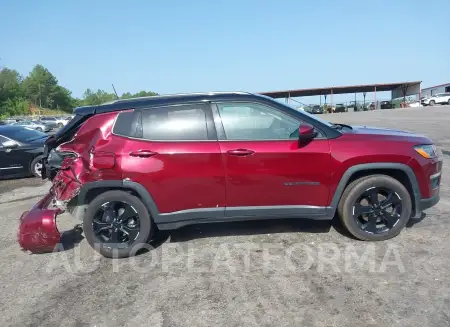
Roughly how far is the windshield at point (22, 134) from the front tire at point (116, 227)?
6.79 metres

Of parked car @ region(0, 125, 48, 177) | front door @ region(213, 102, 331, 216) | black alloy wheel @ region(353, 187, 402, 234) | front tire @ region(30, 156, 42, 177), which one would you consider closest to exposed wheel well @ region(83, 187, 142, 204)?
front door @ region(213, 102, 331, 216)

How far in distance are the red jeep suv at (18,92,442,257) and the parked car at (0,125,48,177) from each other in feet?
19.8

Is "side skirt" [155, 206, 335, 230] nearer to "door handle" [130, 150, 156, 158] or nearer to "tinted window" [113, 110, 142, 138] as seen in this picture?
"door handle" [130, 150, 156, 158]

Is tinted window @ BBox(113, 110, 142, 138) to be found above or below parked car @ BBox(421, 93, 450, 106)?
below

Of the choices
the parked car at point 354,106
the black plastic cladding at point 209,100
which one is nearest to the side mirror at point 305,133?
the black plastic cladding at point 209,100

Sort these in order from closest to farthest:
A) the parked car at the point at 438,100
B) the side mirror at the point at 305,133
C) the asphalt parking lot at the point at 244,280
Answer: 1. the asphalt parking lot at the point at 244,280
2. the side mirror at the point at 305,133
3. the parked car at the point at 438,100

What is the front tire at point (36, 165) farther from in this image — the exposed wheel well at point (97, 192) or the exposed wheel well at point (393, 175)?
the exposed wheel well at point (393, 175)

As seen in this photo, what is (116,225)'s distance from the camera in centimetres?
411

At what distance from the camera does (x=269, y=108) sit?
4.09 m

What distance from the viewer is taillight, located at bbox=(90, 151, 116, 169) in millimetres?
3945

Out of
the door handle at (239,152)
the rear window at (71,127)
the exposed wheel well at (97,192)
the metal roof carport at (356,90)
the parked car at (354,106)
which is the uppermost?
the metal roof carport at (356,90)

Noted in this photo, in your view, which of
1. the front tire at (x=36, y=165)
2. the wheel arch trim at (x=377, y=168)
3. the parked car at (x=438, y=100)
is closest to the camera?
the wheel arch trim at (x=377, y=168)

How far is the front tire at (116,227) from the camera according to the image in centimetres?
406

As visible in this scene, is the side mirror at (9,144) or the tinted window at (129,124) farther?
the side mirror at (9,144)
